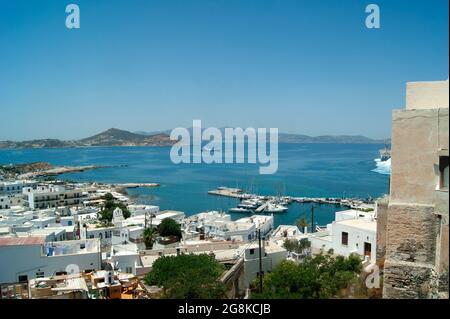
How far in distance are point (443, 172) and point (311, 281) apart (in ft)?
7.64

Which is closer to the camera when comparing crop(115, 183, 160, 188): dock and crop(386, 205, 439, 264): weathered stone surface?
crop(386, 205, 439, 264): weathered stone surface

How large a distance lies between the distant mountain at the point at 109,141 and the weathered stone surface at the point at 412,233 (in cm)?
10921

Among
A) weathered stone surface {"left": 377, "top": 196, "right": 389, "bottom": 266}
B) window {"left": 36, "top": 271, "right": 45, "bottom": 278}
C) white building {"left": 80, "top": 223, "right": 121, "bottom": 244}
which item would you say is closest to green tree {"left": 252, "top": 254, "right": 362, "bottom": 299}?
weathered stone surface {"left": 377, "top": 196, "right": 389, "bottom": 266}

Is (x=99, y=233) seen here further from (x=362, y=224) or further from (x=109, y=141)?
(x=109, y=141)

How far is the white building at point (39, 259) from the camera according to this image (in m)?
9.41

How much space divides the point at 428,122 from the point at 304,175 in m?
45.8

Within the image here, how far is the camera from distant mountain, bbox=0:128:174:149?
4555 inches

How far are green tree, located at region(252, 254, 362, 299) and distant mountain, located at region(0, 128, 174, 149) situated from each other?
107 m

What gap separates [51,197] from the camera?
2792 centimetres

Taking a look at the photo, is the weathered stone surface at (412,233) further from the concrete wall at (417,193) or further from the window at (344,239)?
the window at (344,239)

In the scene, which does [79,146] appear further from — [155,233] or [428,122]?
[428,122]

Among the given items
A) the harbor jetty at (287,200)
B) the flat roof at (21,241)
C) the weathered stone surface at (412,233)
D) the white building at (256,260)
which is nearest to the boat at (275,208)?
the harbor jetty at (287,200)

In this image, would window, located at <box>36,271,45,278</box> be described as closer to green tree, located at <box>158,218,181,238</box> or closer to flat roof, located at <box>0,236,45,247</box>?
flat roof, located at <box>0,236,45,247</box>
